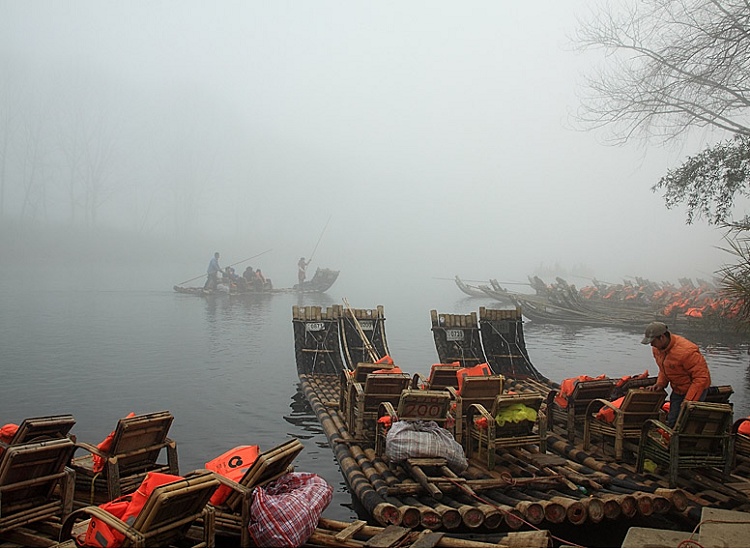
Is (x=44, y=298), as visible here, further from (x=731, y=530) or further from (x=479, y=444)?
(x=731, y=530)

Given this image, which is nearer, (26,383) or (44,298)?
(26,383)

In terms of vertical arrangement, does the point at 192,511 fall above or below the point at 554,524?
above

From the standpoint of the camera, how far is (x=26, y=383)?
42.4 ft

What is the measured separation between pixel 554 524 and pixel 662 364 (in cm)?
176

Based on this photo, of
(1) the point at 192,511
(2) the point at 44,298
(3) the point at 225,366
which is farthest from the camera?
(2) the point at 44,298

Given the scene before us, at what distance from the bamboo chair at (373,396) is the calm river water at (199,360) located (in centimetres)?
72

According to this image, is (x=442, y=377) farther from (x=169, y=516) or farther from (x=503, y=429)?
(x=169, y=516)

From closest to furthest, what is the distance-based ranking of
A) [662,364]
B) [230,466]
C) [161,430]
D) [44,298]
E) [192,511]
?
[192,511] < [230,466] < [161,430] < [662,364] < [44,298]

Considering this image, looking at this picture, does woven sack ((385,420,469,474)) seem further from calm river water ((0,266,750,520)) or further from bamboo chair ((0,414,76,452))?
bamboo chair ((0,414,76,452))

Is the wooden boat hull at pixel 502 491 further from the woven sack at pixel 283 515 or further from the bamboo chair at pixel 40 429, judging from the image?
the bamboo chair at pixel 40 429

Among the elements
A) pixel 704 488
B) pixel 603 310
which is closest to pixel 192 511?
pixel 704 488

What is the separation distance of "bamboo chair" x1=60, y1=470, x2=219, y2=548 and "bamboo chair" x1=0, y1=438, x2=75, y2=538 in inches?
22.9

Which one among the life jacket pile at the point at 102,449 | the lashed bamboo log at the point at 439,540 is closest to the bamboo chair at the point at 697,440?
the lashed bamboo log at the point at 439,540

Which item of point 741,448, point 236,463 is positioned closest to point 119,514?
point 236,463
